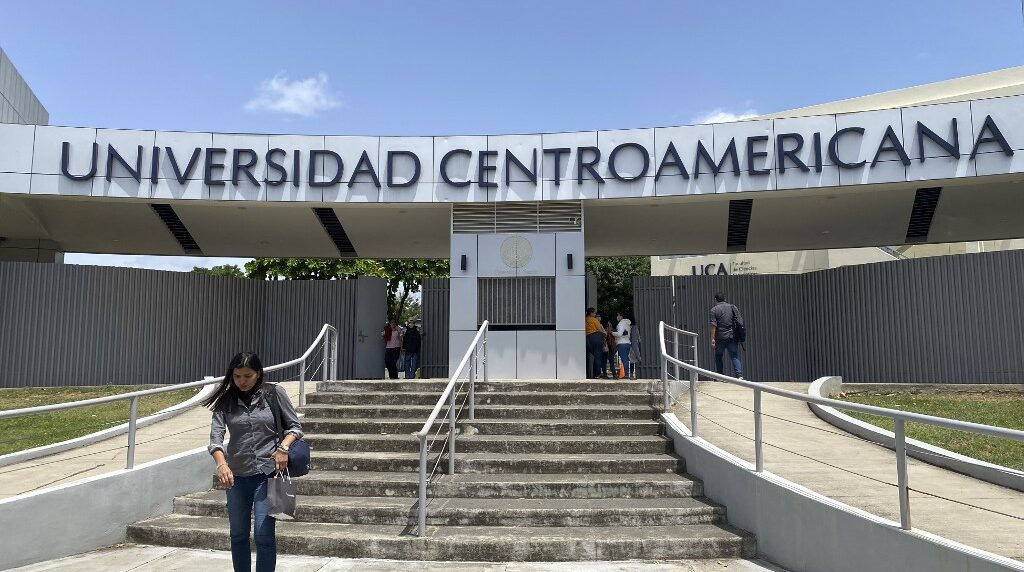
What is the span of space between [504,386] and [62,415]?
636cm

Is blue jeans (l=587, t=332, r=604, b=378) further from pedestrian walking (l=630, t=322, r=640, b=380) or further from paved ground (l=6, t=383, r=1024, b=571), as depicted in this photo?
paved ground (l=6, t=383, r=1024, b=571)

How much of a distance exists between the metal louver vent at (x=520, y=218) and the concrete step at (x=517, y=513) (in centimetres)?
652

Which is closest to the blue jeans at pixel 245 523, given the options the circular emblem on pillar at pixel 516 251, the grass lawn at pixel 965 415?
the grass lawn at pixel 965 415

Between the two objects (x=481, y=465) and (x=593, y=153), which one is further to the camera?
(x=593, y=153)

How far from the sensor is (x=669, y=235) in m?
15.5

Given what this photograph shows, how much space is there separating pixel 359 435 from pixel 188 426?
2.52m

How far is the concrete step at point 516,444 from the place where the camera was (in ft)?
25.0

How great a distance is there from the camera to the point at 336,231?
14.9 metres

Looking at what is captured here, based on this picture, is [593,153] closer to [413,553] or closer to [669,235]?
[669,235]

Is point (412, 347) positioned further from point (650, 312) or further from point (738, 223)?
point (738, 223)

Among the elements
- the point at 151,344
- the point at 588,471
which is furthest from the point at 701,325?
the point at 151,344

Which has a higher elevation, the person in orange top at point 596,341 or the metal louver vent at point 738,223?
the metal louver vent at point 738,223

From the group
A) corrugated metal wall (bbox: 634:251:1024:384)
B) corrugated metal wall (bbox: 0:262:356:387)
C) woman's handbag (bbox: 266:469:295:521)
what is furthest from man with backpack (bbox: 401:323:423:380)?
woman's handbag (bbox: 266:469:295:521)

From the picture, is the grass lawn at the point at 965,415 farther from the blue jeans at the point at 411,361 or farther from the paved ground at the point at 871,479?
the blue jeans at the point at 411,361
